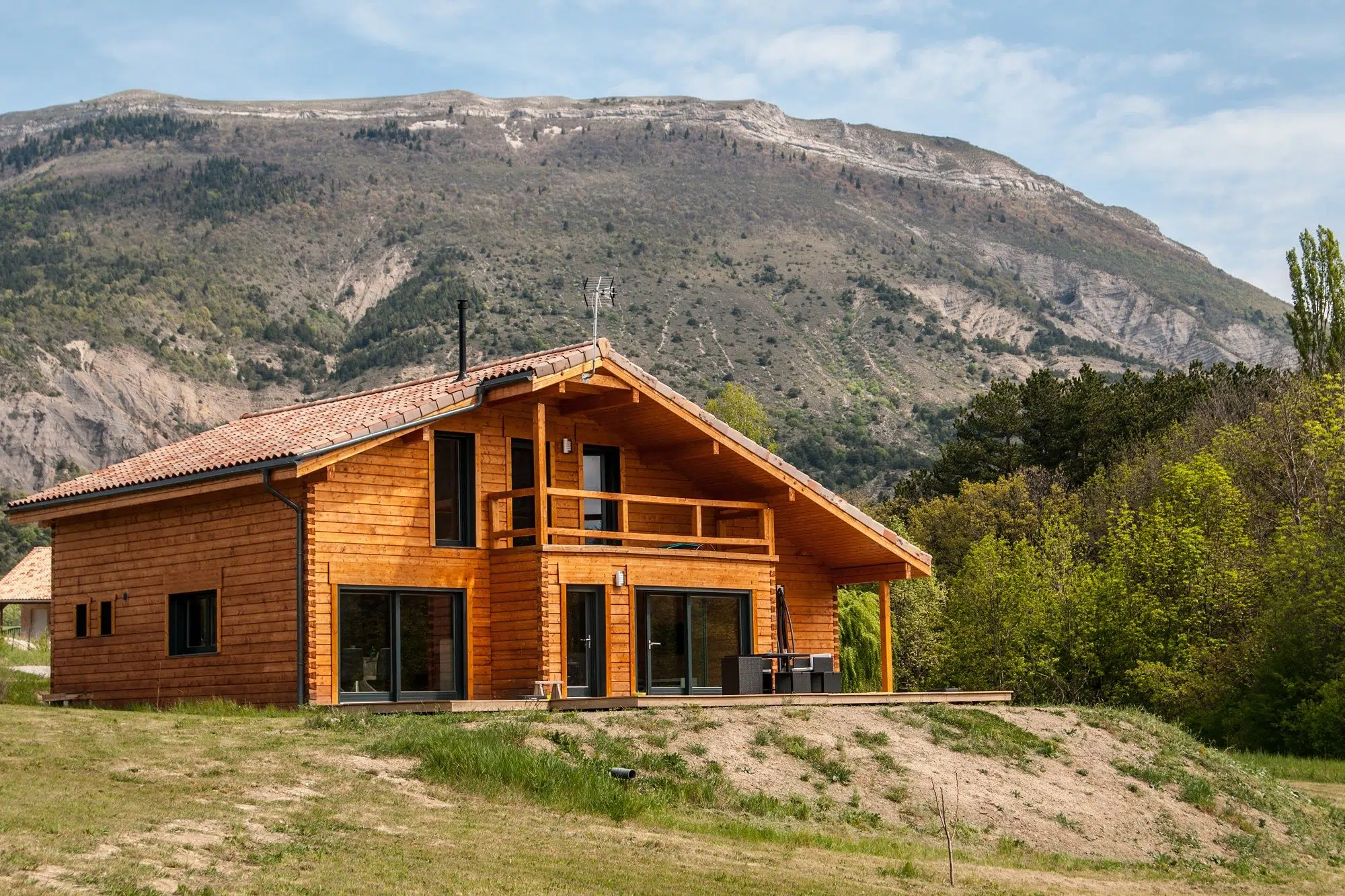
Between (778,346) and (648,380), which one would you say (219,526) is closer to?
(648,380)

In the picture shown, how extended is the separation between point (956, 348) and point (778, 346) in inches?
628

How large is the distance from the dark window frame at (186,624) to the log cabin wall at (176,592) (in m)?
0.09

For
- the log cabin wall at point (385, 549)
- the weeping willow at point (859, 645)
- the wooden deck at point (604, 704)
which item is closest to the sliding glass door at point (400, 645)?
the log cabin wall at point (385, 549)

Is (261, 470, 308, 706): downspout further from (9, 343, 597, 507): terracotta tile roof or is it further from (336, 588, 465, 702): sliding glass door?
(9, 343, 597, 507): terracotta tile roof

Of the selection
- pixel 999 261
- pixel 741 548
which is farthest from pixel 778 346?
pixel 741 548

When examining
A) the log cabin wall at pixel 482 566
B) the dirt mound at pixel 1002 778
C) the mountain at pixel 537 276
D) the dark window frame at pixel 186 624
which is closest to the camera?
the dirt mound at pixel 1002 778

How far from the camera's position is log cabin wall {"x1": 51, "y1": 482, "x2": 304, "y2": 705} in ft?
73.0

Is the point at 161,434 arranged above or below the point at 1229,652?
above

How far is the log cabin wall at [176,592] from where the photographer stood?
73.0ft

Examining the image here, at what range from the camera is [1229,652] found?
35.3 metres

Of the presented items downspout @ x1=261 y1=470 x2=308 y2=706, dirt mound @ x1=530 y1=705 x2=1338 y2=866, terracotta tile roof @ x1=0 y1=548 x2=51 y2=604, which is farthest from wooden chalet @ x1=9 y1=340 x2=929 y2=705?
terracotta tile roof @ x1=0 y1=548 x2=51 y2=604

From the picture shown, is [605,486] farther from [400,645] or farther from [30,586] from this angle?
[30,586]

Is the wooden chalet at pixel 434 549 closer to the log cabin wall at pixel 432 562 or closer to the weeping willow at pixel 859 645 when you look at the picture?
the log cabin wall at pixel 432 562

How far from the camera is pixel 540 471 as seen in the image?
77.4ft
